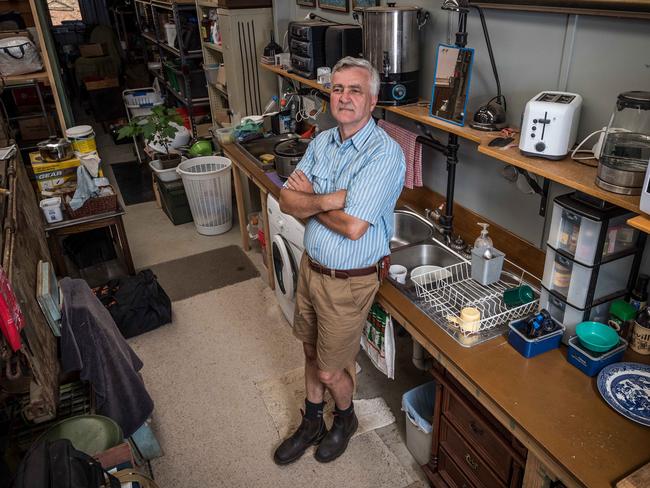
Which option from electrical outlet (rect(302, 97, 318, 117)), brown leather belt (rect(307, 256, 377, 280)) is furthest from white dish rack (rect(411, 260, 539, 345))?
electrical outlet (rect(302, 97, 318, 117))

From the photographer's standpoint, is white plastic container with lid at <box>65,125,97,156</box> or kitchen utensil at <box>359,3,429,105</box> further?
white plastic container with lid at <box>65,125,97,156</box>

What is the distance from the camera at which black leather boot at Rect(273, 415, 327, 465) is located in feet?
7.68

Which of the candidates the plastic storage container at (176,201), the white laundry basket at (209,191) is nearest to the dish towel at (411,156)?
the white laundry basket at (209,191)

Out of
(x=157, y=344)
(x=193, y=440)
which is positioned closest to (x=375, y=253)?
(x=193, y=440)

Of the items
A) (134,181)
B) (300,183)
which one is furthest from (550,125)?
(134,181)

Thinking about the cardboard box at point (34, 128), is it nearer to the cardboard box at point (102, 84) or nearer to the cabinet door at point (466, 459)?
the cardboard box at point (102, 84)

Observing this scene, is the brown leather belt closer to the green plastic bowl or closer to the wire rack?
the wire rack

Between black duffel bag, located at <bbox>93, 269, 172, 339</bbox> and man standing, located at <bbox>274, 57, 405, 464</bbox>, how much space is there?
4.52ft

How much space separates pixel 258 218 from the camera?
13.1ft

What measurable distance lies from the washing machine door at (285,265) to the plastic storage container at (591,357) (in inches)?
60.6

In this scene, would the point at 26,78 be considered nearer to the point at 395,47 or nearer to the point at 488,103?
the point at 395,47

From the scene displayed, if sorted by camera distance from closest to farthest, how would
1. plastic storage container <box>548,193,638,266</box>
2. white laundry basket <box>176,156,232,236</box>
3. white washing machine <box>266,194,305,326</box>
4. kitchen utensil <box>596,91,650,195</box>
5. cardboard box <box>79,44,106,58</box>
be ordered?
kitchen utensil <box>596,91,650,195</box> < plastic storage container <box>548,193,638,266</box> < white washing machine <box>266,194,305,326</box> < white laundry basket <box>176,156,232,236</box> < cardboard box <box>79,44,106,58</box>

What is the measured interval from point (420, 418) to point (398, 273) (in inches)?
23.9

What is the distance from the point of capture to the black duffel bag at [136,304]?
321 cm
